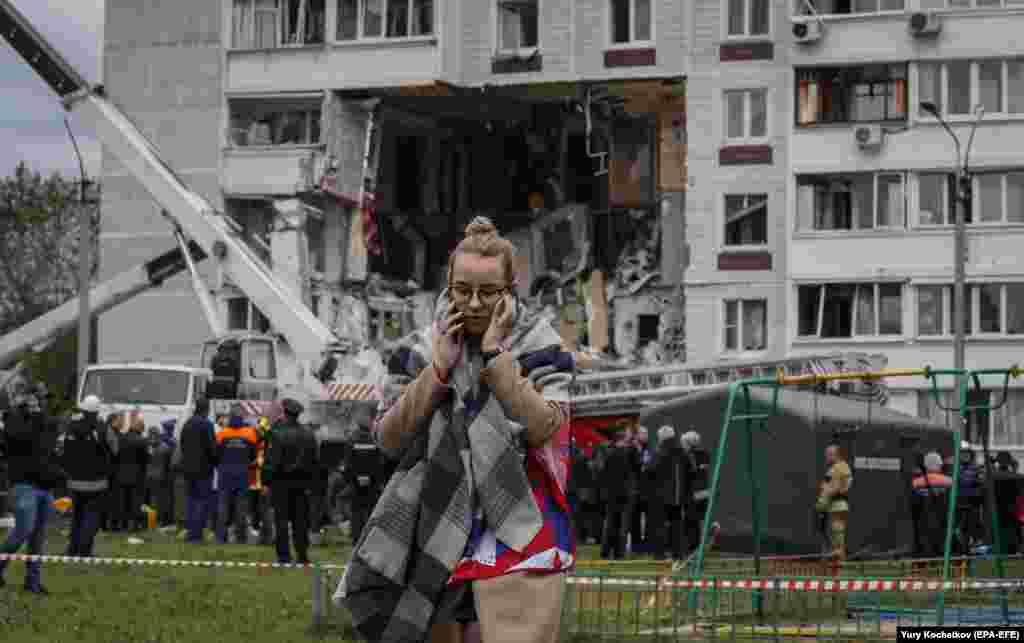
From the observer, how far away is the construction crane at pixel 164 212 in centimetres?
4850

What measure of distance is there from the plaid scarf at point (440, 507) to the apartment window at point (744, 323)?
49205 millimetres

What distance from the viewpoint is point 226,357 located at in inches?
1718

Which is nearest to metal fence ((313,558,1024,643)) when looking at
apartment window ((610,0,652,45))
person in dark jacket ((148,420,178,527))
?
person in dark jacket ((148,420,178,527))

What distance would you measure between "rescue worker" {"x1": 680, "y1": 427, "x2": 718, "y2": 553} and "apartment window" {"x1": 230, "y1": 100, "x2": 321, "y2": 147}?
100.0 ft

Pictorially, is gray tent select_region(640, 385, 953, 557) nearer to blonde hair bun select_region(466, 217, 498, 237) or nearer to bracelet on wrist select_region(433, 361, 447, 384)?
blonde hair bun select_region(466, 217, 498, 237)

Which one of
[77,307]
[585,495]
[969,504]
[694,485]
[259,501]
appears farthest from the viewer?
[77,307]

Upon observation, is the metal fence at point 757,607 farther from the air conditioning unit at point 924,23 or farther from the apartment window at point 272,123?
the apartment window at point 272,123

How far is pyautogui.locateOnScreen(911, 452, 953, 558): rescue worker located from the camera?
2102 cm

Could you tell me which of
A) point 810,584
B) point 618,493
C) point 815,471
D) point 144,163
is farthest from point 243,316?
point 810,584

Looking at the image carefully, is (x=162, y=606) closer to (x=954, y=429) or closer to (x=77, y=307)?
(x=954, y=429)

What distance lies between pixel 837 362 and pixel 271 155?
21.2m

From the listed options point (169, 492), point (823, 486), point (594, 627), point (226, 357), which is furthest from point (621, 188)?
point (594, 627)

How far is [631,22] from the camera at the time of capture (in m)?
56.8

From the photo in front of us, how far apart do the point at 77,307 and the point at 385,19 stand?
38.5 ft
